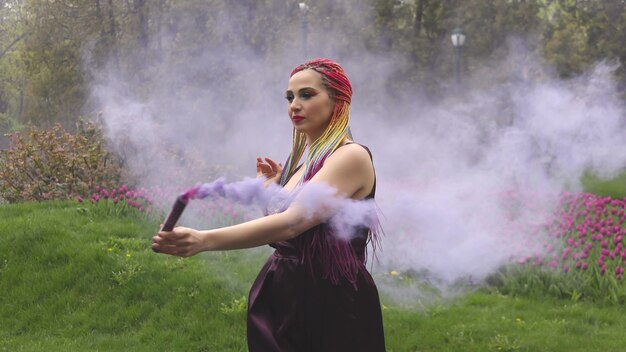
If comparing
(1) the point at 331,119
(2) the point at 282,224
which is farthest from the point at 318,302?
(1) the point at 331,119

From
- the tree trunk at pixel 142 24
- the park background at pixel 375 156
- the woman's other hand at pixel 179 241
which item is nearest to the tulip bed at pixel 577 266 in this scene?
the park background at pixel 375 156

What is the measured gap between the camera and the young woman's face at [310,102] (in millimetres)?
2518

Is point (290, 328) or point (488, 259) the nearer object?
point (290, 328)

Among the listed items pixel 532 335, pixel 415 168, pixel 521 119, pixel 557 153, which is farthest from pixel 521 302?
pixel 415 168

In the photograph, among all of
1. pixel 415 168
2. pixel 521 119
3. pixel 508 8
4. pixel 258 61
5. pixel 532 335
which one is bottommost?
pixel 532 335

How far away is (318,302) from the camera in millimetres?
2426

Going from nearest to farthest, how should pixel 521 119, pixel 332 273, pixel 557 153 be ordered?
pixel 332 273
pixel 557 153
pixel 521 119

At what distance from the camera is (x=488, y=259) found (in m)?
6.21

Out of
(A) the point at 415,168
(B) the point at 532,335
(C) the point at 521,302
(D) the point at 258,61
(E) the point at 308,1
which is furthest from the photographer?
(E) the point at 308,1

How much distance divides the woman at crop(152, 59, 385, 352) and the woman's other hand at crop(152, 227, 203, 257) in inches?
17.1

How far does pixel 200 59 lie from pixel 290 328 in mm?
12537

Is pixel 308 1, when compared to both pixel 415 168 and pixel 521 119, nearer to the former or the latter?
pixel 415 168

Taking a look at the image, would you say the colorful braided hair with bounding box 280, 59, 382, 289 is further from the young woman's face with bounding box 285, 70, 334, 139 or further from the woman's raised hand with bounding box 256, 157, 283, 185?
the woman's raised hand with bounding box 256, 157, 283, 185

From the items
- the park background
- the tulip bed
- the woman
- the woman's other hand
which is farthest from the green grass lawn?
the woman's other hand
